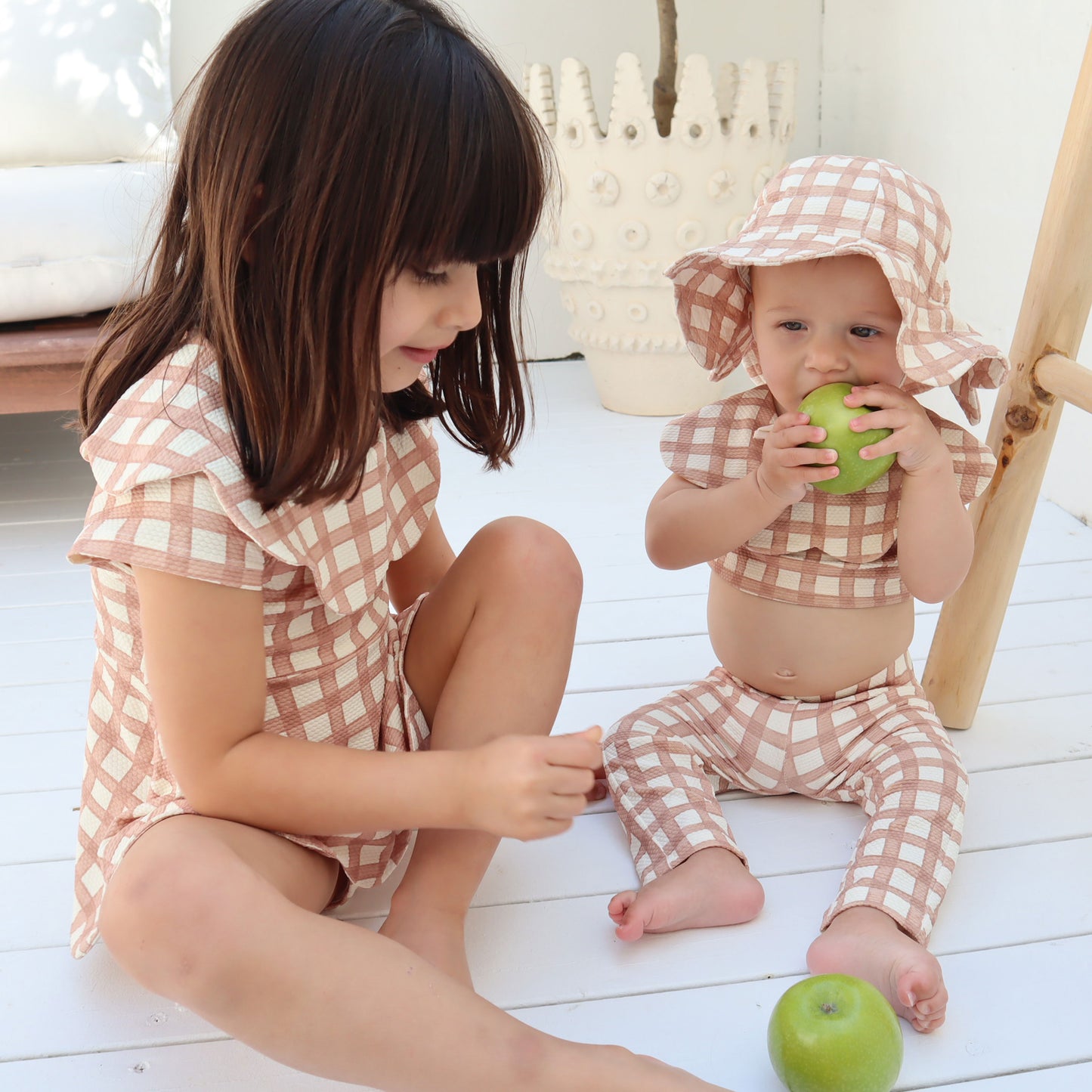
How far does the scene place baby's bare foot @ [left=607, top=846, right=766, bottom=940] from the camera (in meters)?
0.82

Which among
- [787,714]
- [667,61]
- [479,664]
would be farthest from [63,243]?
[787,714]

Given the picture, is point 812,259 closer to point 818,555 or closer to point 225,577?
point 818,555

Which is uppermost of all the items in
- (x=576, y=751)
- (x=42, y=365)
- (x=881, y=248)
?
(x=881, y=248)

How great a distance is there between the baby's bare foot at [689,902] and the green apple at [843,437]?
0.99 feet

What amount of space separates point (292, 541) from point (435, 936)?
0.93 ft

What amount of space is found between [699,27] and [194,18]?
1013mm

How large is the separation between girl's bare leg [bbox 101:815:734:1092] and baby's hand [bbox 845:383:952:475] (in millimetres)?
459

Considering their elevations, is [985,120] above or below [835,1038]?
above

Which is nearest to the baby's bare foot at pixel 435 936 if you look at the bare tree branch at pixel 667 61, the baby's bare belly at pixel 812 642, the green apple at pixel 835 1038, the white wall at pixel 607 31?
the green apple at pixel 835 1038

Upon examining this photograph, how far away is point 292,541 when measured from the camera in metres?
0.72

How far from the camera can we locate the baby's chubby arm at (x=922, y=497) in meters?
0.87

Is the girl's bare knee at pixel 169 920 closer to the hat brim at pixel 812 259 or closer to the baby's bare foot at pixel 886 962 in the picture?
the baby's bare foot at pixel 886 962

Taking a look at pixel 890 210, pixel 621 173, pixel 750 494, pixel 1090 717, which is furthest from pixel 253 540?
pixel 621 173

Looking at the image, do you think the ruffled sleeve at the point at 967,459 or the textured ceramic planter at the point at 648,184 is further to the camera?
the textured ceramic planter at the point at 648,184
